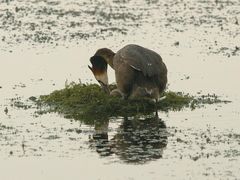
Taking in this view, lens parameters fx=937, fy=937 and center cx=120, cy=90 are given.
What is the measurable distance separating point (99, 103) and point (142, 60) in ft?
3.62

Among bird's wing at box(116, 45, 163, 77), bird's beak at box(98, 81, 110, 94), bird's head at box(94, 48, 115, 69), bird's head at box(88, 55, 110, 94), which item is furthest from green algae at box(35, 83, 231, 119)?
bird's wing at box(116, 45, 163, 77)

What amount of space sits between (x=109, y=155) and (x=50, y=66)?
7.47 meters

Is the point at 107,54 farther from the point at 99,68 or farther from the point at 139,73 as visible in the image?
the point at 139,73

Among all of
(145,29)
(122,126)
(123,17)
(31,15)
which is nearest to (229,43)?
(145,29)

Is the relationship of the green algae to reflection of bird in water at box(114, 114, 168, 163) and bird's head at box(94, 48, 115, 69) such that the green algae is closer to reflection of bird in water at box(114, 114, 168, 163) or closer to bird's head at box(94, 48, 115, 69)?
bird's head at box(94, 48, 115, 69)

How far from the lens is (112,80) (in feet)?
63.2

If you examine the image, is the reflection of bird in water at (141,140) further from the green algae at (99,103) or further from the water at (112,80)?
the green algae at (99,103)

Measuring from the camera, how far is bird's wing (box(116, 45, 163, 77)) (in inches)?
630

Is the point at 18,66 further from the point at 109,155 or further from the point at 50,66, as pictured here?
the point at 109,155

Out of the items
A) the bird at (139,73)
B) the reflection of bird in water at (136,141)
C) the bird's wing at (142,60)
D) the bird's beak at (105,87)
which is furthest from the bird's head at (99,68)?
the reflection of bird in water at (136,141)

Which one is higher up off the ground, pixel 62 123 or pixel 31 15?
pixel 31 15

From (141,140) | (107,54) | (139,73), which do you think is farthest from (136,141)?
(107,54)

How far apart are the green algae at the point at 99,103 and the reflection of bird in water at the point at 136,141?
1.91 ft

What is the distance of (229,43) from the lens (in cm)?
2292
